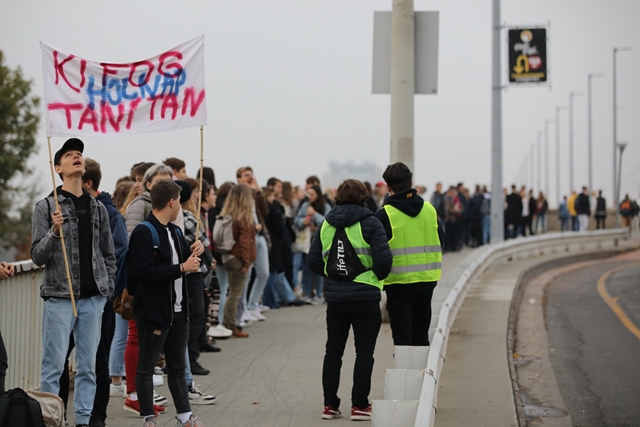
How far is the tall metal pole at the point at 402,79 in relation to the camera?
1298 cm

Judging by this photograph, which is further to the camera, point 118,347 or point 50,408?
point 118,347

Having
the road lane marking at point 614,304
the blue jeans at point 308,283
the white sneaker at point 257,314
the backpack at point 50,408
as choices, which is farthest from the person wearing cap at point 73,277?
the blue jeans at point 308,283

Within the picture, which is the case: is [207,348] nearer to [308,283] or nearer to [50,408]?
[50,408]

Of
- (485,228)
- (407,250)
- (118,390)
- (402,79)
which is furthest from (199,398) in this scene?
(485,228)

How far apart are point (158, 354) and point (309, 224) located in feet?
30.3

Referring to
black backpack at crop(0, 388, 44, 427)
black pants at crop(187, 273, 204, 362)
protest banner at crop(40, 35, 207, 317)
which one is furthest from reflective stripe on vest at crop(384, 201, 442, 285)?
black backpack at crop(0, 388, 44, 427)

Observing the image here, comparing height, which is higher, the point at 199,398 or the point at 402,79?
the point at 402,79

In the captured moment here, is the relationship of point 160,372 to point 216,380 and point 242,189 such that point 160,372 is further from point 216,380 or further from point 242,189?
point 242,189

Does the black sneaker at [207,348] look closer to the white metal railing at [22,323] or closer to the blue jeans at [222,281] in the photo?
the blue jeans at [222,281]

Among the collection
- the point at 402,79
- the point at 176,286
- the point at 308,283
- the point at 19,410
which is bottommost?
the point at 308,283

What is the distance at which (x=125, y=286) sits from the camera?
25.0 feet

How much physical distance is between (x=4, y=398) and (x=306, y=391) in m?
3.93

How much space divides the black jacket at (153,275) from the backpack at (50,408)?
1142 millimetres

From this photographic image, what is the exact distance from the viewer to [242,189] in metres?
12.2
